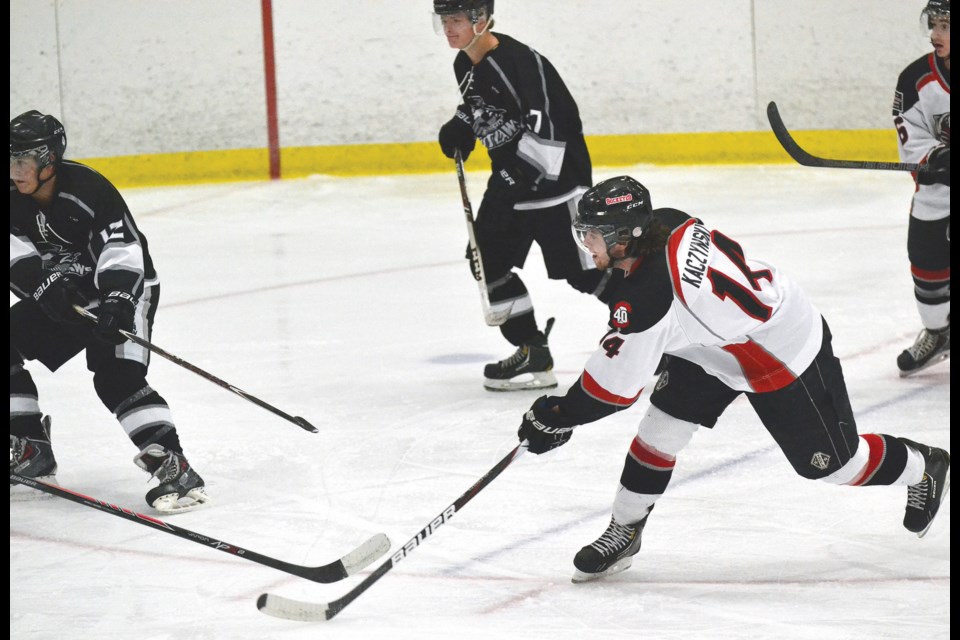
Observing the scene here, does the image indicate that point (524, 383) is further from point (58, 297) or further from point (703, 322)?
point (703, 322)

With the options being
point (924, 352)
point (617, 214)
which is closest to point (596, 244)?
point (617, 214)

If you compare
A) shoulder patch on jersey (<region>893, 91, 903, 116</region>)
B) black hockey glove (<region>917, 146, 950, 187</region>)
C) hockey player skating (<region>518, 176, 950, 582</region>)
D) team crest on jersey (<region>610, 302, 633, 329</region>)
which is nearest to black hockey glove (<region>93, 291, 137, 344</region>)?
hockey player skating (<region>518, 176, 950, 582</region>)

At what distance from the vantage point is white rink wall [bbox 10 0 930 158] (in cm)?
780

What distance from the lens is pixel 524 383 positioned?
13.2 feet

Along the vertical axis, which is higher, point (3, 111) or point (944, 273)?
point (3, 111)

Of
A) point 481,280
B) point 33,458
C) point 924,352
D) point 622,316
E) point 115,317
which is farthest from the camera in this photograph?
point 481,280

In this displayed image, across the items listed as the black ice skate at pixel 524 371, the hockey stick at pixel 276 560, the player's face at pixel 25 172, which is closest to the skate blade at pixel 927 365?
the black ice skate at pixel 524 371

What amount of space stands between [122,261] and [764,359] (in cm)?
138

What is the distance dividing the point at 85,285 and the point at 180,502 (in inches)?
20.7

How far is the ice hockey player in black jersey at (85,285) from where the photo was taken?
2998mm

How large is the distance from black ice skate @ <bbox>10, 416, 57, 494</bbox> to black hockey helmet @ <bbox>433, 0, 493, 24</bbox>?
1512 millimetres

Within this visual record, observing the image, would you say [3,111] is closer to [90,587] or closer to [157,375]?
[90,587]

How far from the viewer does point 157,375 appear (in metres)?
4.29

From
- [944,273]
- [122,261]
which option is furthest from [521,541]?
[944,273]
